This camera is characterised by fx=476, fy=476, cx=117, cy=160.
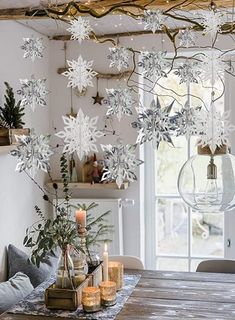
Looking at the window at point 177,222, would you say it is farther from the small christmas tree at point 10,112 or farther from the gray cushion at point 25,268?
the small christmas tree at point 10,112

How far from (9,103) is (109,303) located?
60.3 inches

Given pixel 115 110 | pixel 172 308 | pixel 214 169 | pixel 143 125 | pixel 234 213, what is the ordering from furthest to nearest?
pixel 234 213
pixel 172 308
pixel 214 169
pixel 115 110
pixel 143 125

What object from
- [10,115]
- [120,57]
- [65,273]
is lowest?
[65,273]

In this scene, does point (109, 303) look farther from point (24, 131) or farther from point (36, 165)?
point (24, 131)

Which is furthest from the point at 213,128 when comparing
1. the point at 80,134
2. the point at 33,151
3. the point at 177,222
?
the point at 177,222

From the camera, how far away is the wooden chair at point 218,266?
3160 millimetres

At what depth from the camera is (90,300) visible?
2.26m

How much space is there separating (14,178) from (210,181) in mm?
1915

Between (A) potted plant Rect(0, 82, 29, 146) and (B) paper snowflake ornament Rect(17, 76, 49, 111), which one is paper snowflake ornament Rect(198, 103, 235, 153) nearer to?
(B) paper snowflake ornament Rect(17, 76, 49, 111)

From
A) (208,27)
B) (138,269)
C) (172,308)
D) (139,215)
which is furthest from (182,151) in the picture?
(208,27)

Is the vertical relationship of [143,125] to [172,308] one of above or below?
above

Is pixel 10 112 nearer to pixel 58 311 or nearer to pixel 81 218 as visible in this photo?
pixel 81 218

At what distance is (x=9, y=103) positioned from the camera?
3178 millimetres

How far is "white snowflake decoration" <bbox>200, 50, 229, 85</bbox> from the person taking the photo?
1.64 meters
